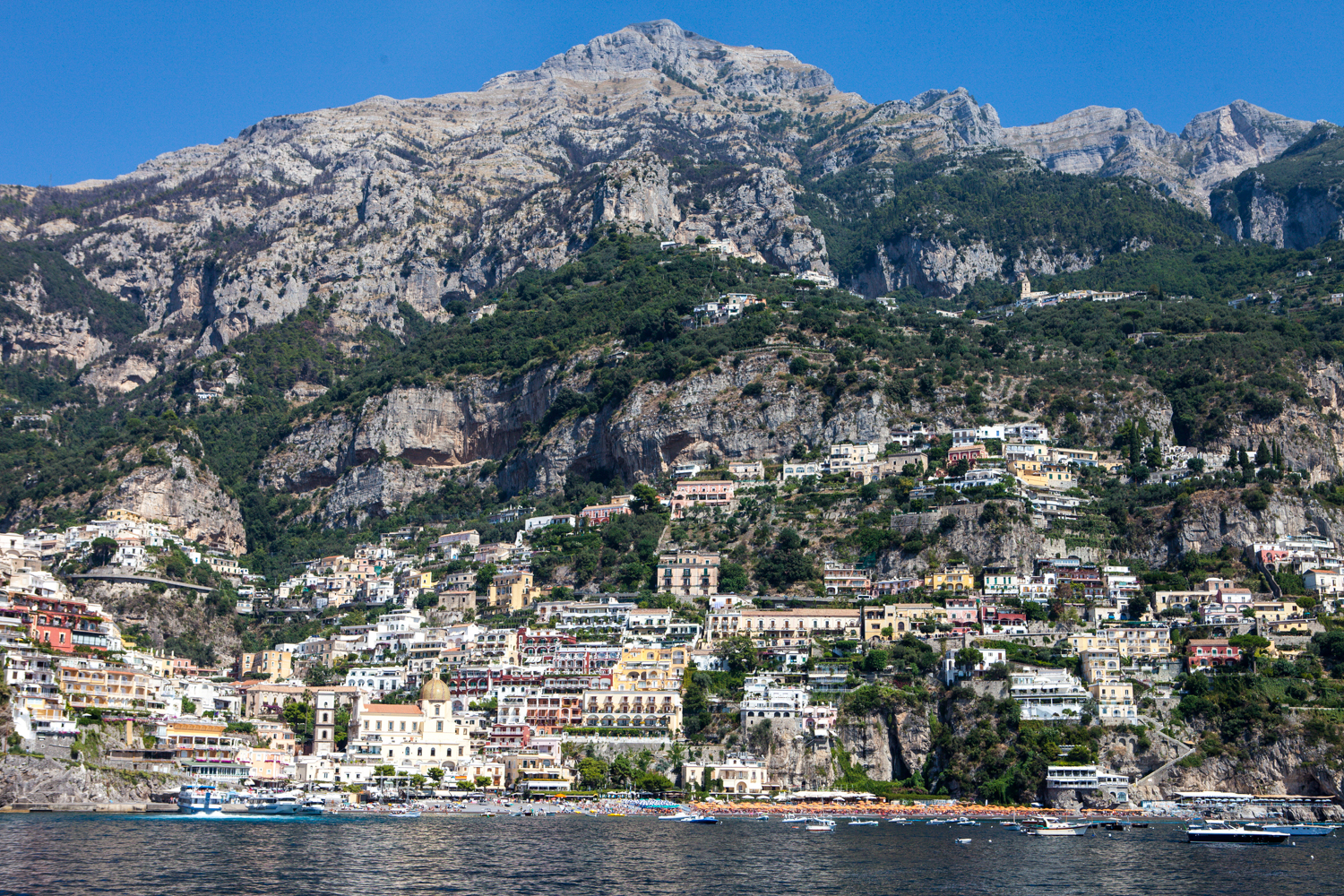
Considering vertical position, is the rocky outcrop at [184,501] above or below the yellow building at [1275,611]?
above

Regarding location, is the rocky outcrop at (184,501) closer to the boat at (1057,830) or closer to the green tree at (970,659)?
the green tree at (970,659)

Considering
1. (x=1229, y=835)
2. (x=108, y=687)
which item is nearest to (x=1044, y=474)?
(x=1229, y=835)

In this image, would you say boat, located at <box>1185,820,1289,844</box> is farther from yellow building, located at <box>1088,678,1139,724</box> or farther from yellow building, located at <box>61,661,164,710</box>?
yellow building, located at <box>61,661,164,710</box>

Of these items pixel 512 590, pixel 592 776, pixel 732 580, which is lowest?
pixel 592 776

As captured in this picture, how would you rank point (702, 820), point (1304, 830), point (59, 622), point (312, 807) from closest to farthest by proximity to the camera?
point (1304, 830), point (702, 820), point (312, 807), point (59, 622)

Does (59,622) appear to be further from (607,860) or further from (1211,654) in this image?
(1211,654)

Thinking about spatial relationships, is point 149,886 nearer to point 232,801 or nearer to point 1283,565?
point 232,801

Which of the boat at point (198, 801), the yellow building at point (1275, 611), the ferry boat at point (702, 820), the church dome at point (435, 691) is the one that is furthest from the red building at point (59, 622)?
the yellow building at point (1275, 611)

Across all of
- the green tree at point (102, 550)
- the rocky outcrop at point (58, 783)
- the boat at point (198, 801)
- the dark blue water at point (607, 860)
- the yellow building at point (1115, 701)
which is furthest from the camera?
the green tree at point (102, 550)
